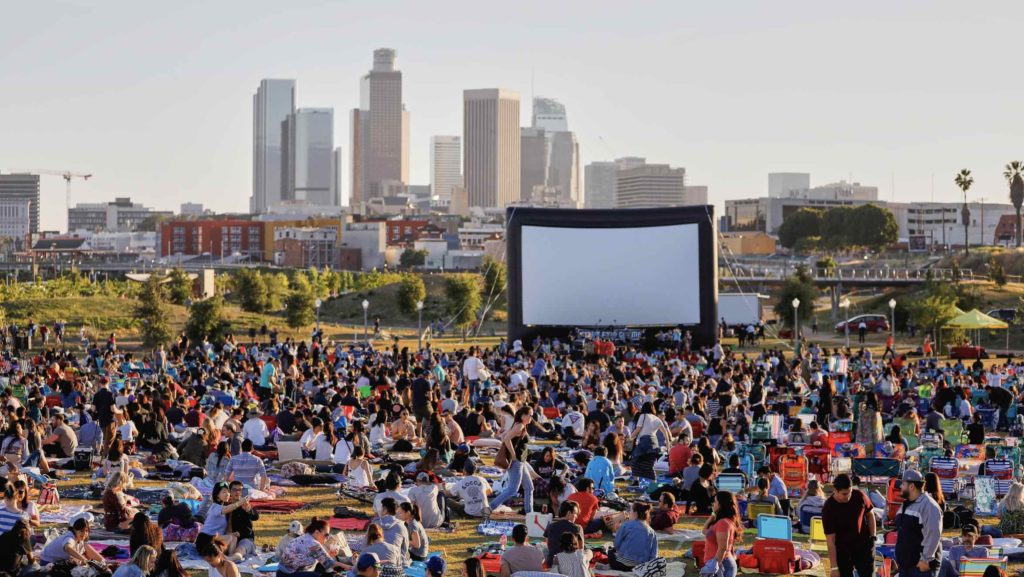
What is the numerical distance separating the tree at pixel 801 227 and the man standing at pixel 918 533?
11074cm

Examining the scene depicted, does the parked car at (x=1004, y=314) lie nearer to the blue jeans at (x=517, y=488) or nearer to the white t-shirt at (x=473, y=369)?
the white t-shirt at (x=473, y=369)

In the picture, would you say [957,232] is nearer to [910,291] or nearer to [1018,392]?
[910,291]

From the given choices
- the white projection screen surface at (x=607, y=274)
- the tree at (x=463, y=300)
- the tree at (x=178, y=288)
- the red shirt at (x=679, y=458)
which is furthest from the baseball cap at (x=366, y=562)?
the tree at (x=178, y=288)

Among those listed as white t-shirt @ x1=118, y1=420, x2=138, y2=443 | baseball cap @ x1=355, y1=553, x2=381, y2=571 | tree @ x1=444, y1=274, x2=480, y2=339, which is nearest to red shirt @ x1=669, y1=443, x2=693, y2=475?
baseball cap @ x1=355, y1=553, x2=381, y2=571

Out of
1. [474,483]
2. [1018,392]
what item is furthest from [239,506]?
[1018,392]

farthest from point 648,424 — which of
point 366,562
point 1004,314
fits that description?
point 1004,314

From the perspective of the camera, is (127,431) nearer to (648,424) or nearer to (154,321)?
(648,424)

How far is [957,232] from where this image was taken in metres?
148

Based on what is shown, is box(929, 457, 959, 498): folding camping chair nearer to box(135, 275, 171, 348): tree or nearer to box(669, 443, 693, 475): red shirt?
box(669, 443, 693, 475): red shirt

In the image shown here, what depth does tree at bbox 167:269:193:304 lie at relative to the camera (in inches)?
2079

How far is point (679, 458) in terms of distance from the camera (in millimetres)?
14508

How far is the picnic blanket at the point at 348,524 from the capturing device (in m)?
12.4

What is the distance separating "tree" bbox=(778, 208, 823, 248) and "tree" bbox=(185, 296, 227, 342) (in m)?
84.2

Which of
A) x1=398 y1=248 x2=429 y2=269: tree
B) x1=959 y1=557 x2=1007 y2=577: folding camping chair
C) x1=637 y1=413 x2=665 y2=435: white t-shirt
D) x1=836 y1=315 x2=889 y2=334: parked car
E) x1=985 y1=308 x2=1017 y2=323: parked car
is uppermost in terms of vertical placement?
x1=398 y1=248 x2=429 y2=269: tree
